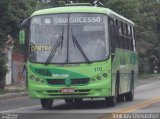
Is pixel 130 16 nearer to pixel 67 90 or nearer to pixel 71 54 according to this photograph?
pixel 71 54

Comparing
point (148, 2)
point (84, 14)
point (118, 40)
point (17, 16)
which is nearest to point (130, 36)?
point (118, 40)

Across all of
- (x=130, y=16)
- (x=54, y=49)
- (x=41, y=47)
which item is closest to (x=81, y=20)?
(x=54, y=49)

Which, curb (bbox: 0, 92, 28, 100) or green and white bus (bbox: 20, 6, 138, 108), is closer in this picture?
green and white bus (bbox: 20, 6, 138, 108)

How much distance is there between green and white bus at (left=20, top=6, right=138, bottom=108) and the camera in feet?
67.1

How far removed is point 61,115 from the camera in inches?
728

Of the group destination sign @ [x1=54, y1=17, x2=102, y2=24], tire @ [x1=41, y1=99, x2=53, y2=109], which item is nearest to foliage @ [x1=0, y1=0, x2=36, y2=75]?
tire @ [x1=41, y1=99, x2=53, y2=109]

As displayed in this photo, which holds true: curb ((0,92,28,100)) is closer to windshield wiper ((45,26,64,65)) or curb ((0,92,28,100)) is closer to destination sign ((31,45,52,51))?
destination sign ((31,45,52,51))

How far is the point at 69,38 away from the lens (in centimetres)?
2080

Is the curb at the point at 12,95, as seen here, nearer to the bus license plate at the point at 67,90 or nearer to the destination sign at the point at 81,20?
the destination sign at the point at 81,20

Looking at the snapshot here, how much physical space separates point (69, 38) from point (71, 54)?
547mm

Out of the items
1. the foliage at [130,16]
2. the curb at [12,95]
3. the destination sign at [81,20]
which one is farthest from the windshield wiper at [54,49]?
the foliage at [130,16]

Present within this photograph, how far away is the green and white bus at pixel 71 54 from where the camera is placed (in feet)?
67.1

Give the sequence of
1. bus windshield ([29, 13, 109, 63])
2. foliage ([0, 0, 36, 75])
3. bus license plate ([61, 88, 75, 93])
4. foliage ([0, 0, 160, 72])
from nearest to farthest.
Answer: bus license plate ([61, 88, 75, 93]), bus windshield ([29, 13, 109, 63]), foliage ([0, 0, 36, 75]), foliage ([0, 0, 160, 72])

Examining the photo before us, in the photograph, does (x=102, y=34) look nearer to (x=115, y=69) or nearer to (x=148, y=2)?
(x=115, y=69)
